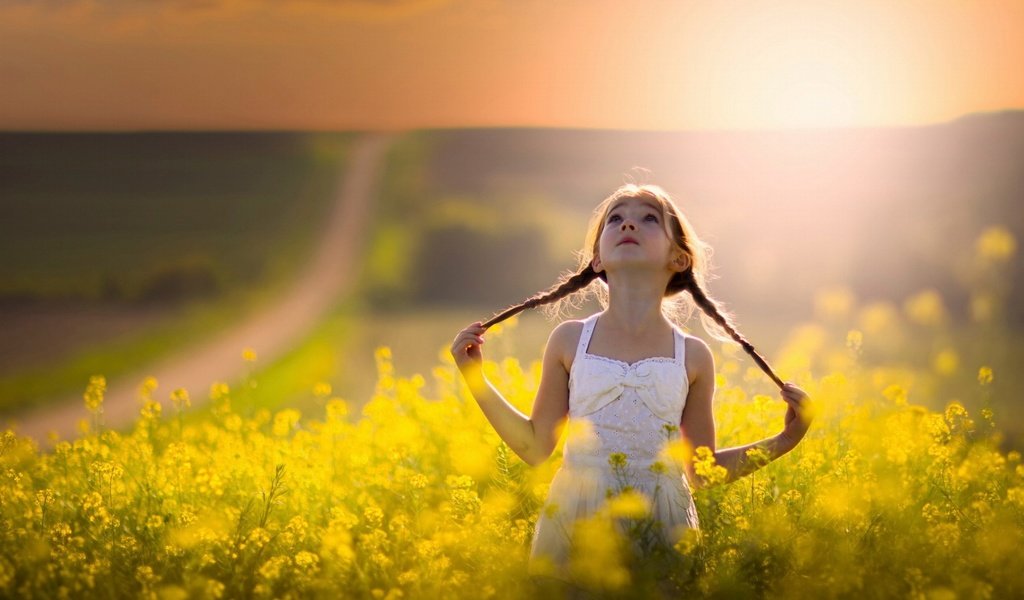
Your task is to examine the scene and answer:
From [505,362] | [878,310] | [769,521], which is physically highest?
[878,310]

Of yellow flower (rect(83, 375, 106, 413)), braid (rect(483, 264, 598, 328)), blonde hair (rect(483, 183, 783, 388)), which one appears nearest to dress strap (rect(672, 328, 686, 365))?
blonde hair (rect(483, 183, 783, 388))

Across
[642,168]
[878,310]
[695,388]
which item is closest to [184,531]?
[695,388]

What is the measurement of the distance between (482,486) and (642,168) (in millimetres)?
1668

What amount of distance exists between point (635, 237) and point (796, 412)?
2.70 ft

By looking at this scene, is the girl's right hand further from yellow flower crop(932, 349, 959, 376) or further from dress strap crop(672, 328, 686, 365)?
yellow flower crop(932, 349, 959, 376)

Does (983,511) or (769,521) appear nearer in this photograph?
(769,521)

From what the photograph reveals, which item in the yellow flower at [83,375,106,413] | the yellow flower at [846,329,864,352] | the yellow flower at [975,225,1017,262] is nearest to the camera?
the yellow flower at [83,375,106,413]

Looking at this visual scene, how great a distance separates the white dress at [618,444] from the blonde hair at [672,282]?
14.9 inches

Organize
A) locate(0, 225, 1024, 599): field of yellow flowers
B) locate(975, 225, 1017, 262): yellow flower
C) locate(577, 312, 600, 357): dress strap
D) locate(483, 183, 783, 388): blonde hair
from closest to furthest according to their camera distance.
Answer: locate(0, 225, 1024, 599): field of yellow flowers < locate(577, 312, 600, 357): dress strap < locate(483, 183, 783, 388): blonde hair < locate(975, 225, 1017, 262): yellow flower

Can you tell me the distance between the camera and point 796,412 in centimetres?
364

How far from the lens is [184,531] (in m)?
3.74

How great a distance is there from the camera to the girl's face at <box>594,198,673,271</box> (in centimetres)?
362

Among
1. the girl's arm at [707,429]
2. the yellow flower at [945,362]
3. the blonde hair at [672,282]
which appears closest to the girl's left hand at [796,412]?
the girl's arm at [707,429]

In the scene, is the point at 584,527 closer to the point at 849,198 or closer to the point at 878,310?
the point at 878,310
